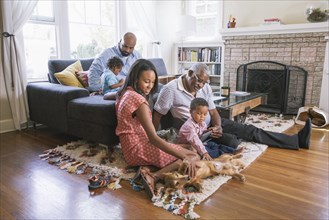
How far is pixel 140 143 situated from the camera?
1983 millimetres

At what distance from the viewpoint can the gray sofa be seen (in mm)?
2336

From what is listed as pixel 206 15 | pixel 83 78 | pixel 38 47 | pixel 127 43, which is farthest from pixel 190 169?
pixel 206 15

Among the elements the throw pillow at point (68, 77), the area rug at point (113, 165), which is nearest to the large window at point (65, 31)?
the throw pillow at point (68, 77)

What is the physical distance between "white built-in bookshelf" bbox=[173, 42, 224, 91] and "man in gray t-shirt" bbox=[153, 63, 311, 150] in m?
2.34

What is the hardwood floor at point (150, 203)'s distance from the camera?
5.18ft

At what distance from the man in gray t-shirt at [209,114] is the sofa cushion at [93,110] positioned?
0.38 m

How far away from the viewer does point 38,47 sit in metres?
3.57

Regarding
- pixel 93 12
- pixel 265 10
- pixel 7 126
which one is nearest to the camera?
pixel 7 126

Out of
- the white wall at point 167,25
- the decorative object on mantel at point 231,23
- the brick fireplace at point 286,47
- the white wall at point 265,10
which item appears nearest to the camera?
the brick fireplace at point 286,47

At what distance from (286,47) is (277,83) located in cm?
56

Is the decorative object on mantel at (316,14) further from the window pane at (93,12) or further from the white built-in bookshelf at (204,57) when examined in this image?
the window pane at (93,12)

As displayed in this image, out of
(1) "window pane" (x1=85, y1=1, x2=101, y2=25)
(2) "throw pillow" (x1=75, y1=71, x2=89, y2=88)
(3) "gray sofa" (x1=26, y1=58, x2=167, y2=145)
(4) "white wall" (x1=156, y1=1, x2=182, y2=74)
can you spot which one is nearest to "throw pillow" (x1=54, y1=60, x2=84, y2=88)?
(2) "throw pillow" (x1=75, y1=71, x2=89, y2=88)

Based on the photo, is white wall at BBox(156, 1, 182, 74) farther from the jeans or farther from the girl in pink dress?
the girl in pink dress

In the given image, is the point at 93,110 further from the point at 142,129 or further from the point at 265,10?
the point at 265,10
